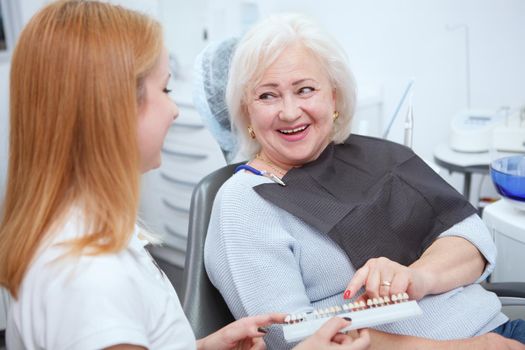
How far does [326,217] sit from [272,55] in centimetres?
42

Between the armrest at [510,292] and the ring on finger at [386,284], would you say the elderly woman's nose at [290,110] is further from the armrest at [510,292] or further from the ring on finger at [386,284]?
the armrest at [510,292]

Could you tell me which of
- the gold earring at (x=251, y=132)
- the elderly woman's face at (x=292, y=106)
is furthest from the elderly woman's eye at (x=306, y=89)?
the gold earring at (x=251, y=132)

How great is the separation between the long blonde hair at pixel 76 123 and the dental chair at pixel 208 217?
54 cm

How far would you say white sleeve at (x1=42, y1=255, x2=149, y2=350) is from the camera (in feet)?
2.06

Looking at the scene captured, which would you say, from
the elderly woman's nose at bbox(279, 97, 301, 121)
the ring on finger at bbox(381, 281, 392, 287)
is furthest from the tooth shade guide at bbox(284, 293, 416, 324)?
the elderly woman's nose at bbox(279, 97, 301, 121)

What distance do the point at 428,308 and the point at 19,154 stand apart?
35.3 inches

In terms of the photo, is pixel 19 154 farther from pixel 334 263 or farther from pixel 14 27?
pixel 14 27

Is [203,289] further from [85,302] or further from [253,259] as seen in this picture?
[85,302]

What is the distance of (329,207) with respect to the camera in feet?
4.10

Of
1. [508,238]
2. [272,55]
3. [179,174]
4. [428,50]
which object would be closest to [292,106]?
[272,55]

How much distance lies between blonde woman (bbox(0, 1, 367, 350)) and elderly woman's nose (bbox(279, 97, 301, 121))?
0.58m

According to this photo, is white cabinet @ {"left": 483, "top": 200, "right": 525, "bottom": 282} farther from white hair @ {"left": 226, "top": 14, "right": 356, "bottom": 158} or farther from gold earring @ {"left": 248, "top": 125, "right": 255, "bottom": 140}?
gold earring @ {"left": 248, "top": 125, "right": 255, "bottom": 140}

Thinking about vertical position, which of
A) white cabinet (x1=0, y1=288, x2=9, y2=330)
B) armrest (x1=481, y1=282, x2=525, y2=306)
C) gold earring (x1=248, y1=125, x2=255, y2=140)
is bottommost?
white cabinet (x1=0, y1=288, x2=9, y2=330)

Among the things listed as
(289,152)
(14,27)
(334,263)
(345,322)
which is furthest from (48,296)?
(14,27)
